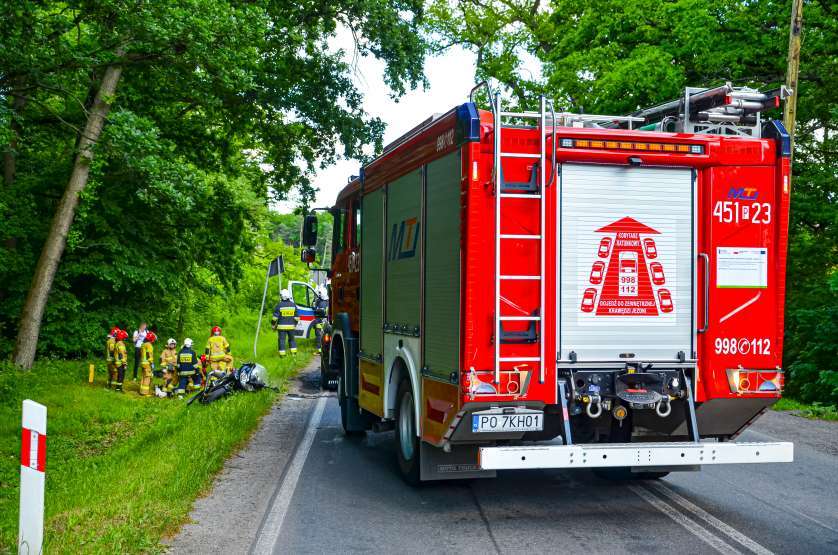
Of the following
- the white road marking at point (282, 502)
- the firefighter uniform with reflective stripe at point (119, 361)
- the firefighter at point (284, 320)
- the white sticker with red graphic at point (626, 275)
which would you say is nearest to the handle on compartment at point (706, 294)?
the white sticker with red graphic at point (626, 275)

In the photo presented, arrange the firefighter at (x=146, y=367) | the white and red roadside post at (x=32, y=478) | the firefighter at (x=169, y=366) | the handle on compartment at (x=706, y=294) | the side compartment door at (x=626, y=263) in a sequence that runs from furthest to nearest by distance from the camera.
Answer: the firefighter at (x=169, y=366) → the firefighter at (x=146, y=367) → the handle on compartment at (x=706, y=294) → the side compartment door at (x=626, y=263) → the white and red roadside post at (x=32, y=478)

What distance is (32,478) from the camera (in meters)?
5.62

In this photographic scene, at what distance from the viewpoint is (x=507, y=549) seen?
6.42 metres

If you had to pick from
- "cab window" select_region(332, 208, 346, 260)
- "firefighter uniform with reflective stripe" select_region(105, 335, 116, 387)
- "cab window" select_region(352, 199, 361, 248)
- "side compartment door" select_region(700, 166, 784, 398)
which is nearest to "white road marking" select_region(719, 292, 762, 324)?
"side compartment door" select_region(700, 166, 784, 398)

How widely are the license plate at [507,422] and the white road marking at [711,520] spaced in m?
1.49

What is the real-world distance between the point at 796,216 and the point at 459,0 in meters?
21.7

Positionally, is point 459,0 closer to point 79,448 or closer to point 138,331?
point 138,331

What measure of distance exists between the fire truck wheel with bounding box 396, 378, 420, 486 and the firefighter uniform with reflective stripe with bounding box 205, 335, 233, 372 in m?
10.6

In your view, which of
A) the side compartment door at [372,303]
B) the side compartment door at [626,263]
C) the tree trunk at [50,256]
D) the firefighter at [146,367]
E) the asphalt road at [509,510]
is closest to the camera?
the asphalt road at [509,510]

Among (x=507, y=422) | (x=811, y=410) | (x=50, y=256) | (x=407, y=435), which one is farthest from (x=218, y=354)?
(x=507, y=422)

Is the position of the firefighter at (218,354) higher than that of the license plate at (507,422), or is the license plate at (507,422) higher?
the license plate at (507,422)

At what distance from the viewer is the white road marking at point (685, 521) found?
6355mm

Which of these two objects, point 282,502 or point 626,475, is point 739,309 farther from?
point 282,502

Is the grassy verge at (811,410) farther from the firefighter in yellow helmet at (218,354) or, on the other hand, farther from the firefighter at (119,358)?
the firefighter at (119,358)
